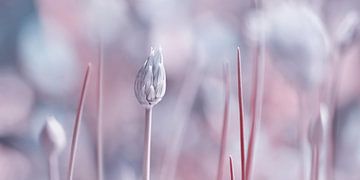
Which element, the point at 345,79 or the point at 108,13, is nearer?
the point at 108,13

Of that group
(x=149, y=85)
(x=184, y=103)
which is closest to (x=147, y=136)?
(x=149, y=85)

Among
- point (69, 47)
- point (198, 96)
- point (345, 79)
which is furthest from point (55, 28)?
point (345, 79)

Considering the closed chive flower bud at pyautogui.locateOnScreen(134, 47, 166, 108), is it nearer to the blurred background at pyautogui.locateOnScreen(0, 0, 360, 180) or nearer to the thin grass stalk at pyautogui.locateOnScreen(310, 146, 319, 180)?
the thin grass stalk at pyautogui.locateOnScreen(310, 146, 319, 180)

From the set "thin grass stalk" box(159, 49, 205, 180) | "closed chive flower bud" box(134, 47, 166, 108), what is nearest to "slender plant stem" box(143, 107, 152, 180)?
"closed chive flower bud" box(134, 47, 166, 108)

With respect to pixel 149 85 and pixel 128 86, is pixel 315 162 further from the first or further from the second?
pixel 128 86

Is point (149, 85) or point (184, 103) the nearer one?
point (149, 85)

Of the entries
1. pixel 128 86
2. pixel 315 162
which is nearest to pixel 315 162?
pixel 315 162

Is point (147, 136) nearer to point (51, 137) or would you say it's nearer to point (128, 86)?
point (51, 137)

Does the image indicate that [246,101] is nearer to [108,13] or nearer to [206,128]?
[206,128]
